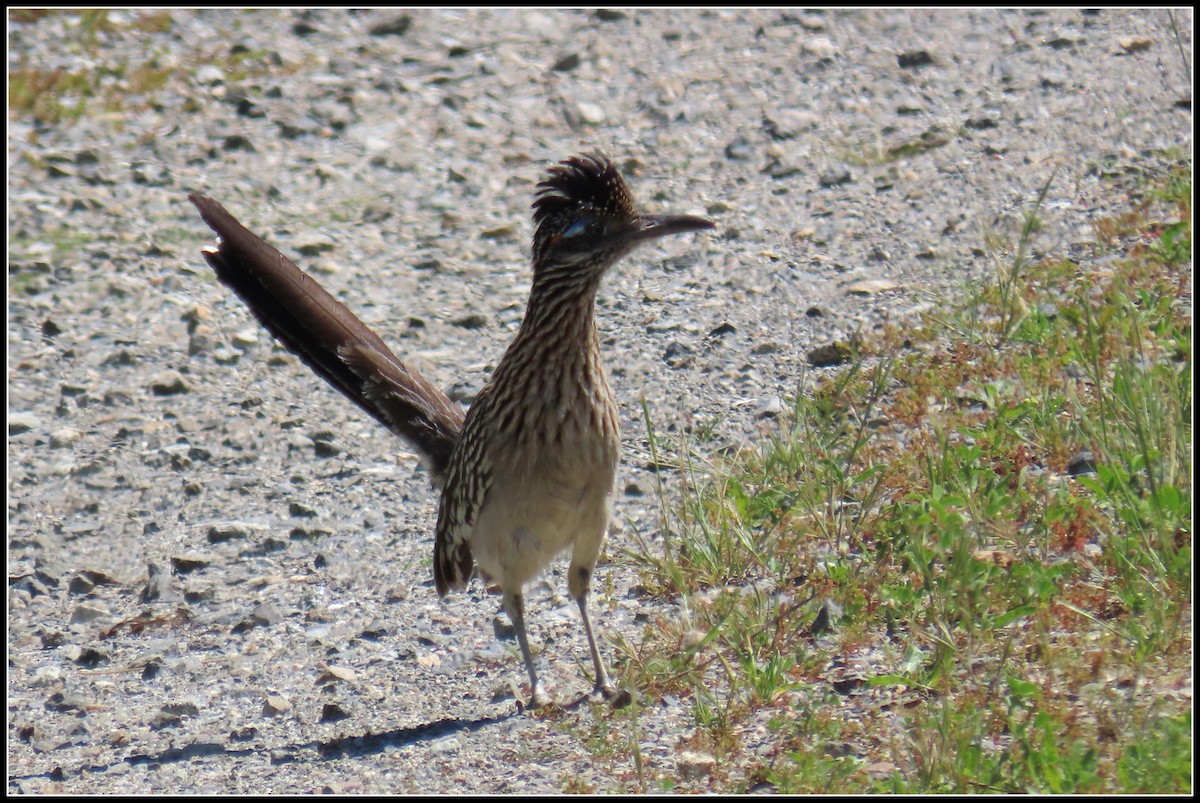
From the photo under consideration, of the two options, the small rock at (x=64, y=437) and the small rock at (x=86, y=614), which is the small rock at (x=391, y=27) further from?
the small rock at (x=86, y=614)

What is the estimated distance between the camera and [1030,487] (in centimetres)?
609

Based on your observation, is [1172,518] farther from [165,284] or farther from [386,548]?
[165,284]

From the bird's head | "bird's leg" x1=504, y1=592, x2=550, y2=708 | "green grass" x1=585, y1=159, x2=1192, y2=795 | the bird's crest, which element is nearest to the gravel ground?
"bird's leg" x1=504, y1=592, x2=550, y2=708

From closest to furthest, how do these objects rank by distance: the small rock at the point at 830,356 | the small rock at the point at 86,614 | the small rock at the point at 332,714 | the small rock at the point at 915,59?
1. the small rock at the point at 332,714
2. the small rock at the point at 86,614
3. the small rock at the point at 830,356
4. the small rock at the point at 915,59

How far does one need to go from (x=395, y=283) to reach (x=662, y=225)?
3.85 metres

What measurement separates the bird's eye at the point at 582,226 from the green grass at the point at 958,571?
2.85ft

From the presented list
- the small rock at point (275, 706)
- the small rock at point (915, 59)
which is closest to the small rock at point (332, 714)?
the small rock at point (275, 706)

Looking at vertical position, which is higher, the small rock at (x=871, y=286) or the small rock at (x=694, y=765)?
the small rock at (x=871, y=286)

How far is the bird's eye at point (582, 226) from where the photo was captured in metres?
5.59

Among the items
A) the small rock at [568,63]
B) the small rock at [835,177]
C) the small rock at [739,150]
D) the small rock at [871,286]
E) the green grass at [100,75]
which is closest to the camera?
the small rock at [871,286]

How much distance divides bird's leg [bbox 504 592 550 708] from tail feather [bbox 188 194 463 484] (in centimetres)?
80

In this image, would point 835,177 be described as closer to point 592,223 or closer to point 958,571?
point 592,223

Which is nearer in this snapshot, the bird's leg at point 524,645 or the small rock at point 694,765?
the small rock at point 694,765

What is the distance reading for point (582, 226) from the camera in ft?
18.3
